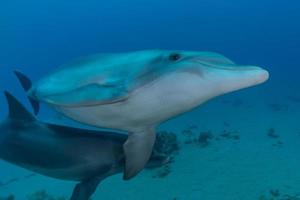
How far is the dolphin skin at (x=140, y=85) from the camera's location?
358 centimetres

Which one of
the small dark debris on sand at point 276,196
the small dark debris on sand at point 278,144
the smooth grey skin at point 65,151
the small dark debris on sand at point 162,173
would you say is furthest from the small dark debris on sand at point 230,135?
the smooth grey skin at point 65,151

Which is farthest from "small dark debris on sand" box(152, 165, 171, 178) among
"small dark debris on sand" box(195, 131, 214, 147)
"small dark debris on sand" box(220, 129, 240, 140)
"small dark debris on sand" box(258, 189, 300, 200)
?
"small dark debris on sand" box(220, 129, 240, 140)

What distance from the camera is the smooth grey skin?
623 cm

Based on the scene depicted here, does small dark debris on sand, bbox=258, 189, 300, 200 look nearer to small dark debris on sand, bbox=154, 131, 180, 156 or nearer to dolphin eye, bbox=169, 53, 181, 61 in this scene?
small dark debris on sand, bbox=154, 131, 180, 156

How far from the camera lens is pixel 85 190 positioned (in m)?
6.11

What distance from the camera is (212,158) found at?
38.8 ft

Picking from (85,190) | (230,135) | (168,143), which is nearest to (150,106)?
(85,190)

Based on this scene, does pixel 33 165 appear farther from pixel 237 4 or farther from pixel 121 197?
pixel 237 4

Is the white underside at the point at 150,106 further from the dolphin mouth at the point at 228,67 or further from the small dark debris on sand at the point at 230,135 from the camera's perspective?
the small dark debris on sand at the point at 230,135

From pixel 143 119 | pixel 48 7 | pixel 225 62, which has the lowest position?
pixel 48 7

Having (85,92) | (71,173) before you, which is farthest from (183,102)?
(71,173)

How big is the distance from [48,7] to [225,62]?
524 ft

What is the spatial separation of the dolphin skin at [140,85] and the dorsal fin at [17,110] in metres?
2.10

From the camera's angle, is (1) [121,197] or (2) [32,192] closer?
(1) [121,197]
